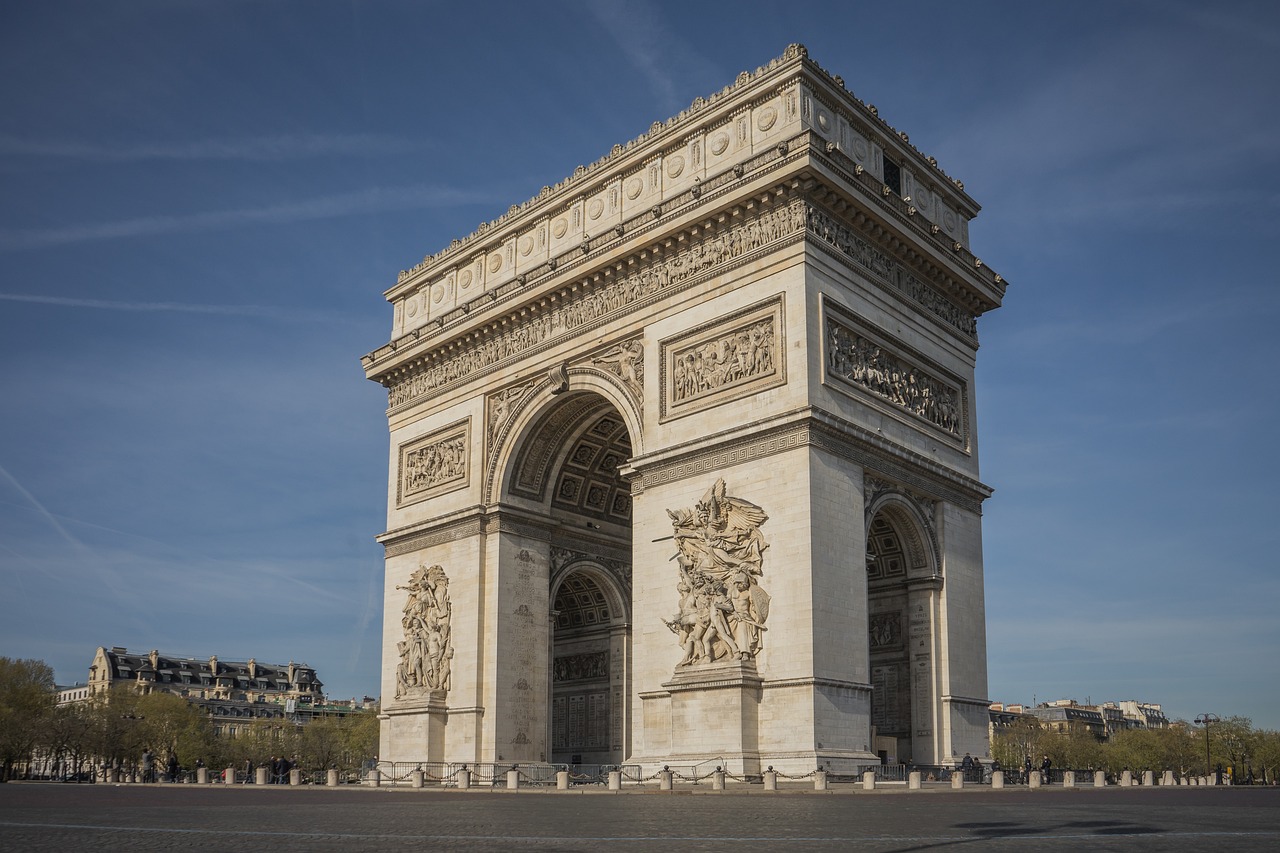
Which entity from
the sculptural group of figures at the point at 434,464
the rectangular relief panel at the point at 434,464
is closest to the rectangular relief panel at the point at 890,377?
the rectangular relief panel at the point at 434,464

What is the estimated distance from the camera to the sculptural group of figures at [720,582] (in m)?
23.5

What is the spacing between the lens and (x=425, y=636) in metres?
31.2

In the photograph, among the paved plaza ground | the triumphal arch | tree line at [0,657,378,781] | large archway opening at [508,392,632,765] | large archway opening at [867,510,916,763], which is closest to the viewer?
the paved plaza ground

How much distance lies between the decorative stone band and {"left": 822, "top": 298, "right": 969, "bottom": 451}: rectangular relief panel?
99 centimetres

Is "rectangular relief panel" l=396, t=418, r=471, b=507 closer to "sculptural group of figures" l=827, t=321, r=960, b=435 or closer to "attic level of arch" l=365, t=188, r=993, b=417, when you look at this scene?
"attic level of arch" l=365, t=188, r=993, b=417

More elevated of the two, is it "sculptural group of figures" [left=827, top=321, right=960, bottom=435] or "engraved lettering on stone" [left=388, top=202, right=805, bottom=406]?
"engraved lettering on stone" [left=388, top=202, right=805, bottom=406]

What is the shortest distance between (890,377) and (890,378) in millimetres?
28

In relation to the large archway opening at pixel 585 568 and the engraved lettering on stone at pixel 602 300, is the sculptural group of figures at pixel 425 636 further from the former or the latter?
the engraved lettering on stone at pixel 602 300

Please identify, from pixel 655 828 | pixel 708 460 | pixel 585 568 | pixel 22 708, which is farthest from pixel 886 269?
pixel 22 708

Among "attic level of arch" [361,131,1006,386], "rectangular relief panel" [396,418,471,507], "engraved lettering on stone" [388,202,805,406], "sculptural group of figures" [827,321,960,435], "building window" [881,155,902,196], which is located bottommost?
"rectangular relief panel" [396,418,471,507]

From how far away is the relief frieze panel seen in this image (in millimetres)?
24766

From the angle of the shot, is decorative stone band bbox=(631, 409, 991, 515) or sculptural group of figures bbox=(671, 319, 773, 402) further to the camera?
sculptural group of figures bbox=(671, 319, 773, 402)

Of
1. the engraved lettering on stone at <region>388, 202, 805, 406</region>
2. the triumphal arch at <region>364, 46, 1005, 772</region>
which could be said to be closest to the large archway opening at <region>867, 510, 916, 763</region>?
the triumphal arch at <region>364, 46, 1005, 772</region>

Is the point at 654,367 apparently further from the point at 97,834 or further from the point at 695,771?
the point at 97,834
